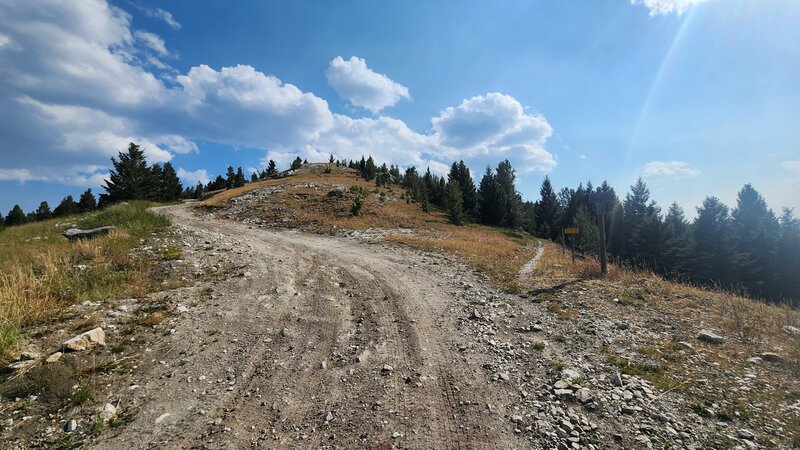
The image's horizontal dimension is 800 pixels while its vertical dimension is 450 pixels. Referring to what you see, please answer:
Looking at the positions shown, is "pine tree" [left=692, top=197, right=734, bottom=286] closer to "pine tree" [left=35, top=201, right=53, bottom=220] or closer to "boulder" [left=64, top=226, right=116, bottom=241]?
"boulder" [left=64, top=226, right=116, bottom=241]

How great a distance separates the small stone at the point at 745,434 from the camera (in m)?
4.41

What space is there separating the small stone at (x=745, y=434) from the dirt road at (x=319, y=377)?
286 cm

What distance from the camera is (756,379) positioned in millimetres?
5668

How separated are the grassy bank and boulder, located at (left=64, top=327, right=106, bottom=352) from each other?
2.70ft

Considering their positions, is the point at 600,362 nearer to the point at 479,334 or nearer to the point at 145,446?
the point at 479,334

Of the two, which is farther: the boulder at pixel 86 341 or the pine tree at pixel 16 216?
the pine tree at pixel 16 216

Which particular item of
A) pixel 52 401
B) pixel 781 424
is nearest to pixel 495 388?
pixel 781 424

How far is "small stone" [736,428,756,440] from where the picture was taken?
441 centimetres

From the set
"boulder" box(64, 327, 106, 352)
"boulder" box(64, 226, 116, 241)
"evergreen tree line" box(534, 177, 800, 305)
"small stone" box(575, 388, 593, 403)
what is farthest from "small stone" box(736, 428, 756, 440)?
"evergreen tree line" box(534, 177, 800, 305)

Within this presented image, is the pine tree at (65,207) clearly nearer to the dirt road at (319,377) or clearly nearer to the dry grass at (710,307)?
the dirt road at (319,377)

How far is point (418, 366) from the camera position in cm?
634

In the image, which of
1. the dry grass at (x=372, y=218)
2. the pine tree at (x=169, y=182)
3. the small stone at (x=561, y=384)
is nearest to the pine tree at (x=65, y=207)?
the pine tree at (x=169, y=182)

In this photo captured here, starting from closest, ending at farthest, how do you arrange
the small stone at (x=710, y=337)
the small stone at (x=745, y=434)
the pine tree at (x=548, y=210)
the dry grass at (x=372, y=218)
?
1. the small stone at (x=745, y=434)
2. the small stone at (x=710, y=337)
3. the dry grass at (x=372, y=218)
4. the pine tree at (x=548, y=210)

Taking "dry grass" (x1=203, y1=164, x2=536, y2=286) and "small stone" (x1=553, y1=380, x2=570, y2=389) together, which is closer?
"small stone" (x1=553, y1=380, x2=570, y2=389)
